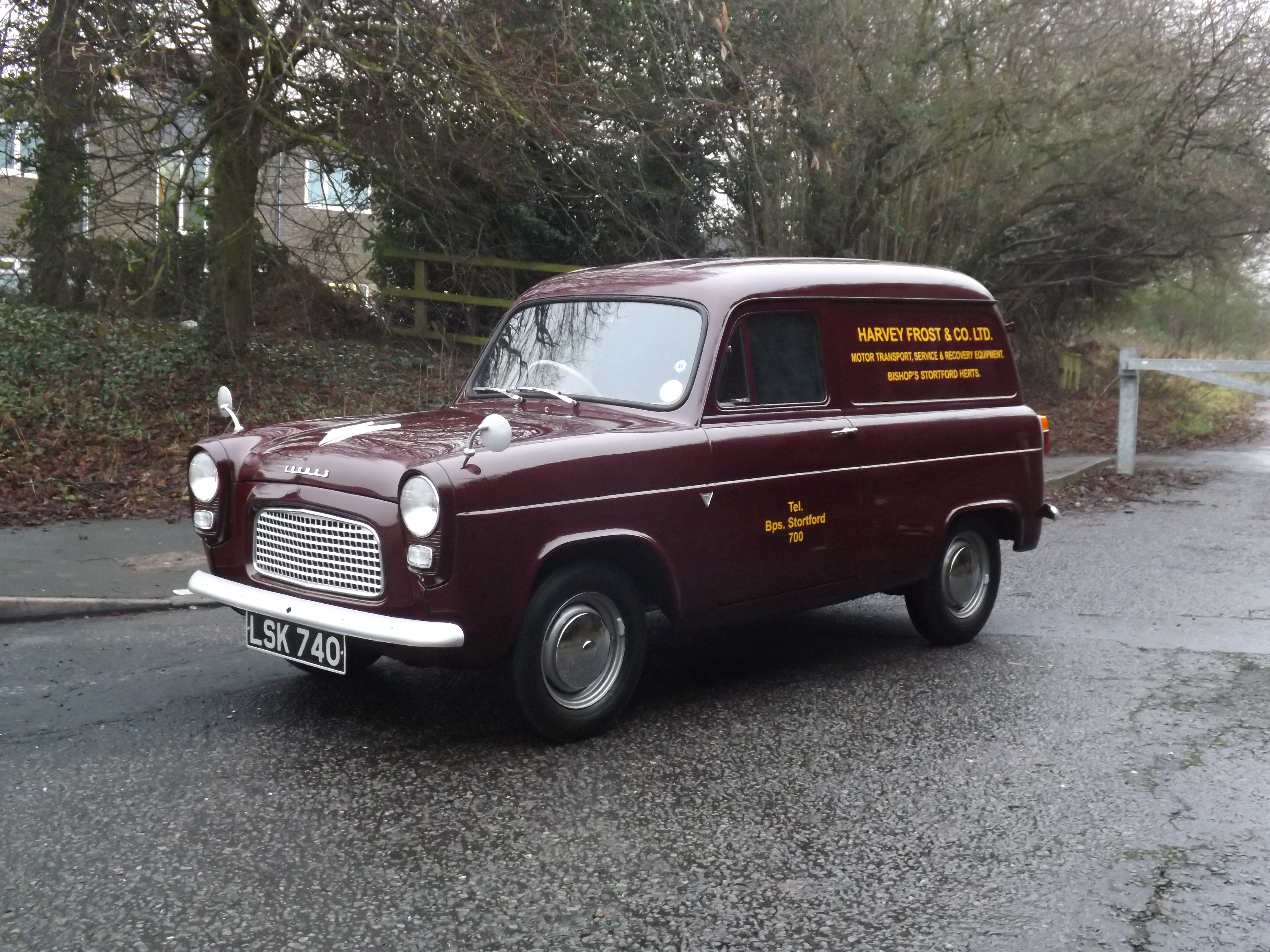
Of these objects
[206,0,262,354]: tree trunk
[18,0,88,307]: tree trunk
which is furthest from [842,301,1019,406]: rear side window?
[18,0,88,307]: tree trunk

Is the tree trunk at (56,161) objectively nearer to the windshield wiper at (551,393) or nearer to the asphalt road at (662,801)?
the asphalt road at (662,801)

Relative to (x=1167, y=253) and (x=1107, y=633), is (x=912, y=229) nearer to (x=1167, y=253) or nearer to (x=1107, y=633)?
(x=1167, y=253)

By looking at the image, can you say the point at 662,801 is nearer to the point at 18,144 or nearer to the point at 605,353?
the point at 605,353

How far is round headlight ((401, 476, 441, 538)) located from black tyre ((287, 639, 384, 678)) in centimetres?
50

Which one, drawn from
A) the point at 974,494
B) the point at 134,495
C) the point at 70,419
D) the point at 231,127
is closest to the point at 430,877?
the point at 974,494

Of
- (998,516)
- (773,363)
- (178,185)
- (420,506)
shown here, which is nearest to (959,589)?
(998,516)

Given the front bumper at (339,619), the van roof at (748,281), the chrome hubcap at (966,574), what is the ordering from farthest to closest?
the chrome hubcap at (966,574) → the van roof at (748,281) → the front bumper at (339,619)

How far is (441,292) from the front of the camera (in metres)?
18.2

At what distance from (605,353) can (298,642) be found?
193cm

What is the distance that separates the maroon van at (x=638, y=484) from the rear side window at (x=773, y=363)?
1 centimetres

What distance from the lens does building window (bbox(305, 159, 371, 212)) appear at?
13.5m

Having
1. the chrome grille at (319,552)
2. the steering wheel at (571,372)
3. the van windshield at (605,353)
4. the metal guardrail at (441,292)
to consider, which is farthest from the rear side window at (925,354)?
the metal guardrail at (441,292)

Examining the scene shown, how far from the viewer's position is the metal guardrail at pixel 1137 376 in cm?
1420

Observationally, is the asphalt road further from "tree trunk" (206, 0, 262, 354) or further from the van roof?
"tree trunk" (206, 0, 262, 354)
